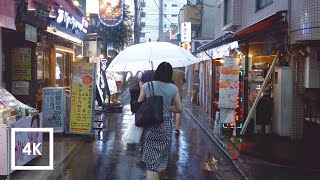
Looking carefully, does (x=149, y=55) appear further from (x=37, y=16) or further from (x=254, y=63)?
(x=254, y=63)

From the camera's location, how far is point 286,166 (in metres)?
8.40

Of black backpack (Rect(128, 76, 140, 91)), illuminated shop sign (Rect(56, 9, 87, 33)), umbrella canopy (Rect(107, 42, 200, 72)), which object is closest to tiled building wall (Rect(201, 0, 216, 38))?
illuminated shop sign (Rect(56, 9, 87, 33))

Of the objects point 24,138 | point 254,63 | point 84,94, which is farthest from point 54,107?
point 254,63

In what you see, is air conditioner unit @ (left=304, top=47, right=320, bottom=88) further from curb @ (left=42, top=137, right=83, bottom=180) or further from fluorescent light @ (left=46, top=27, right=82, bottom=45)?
fluorescent light @ (left=46, top=27, right=82, bottom=45)

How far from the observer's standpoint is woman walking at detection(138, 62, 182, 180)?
19.0ft

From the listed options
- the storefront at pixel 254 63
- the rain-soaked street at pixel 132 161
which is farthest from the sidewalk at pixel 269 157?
the storefront at pixel 254 63

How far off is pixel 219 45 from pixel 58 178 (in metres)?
8.41

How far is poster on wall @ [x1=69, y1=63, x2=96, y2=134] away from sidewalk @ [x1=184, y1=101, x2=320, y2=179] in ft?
11.5

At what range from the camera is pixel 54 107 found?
1095 centimetres

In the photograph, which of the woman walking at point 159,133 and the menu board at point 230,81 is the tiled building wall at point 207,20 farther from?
the woman walking at point 159,133

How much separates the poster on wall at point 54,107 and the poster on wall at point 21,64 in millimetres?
Result: 635

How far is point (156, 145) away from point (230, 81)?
618 centimetres

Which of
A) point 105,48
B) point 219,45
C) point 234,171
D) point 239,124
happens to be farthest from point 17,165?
point 105,48

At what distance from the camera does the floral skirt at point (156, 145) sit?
5.78m
